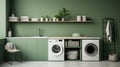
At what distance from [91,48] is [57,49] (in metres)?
Result: 1.18

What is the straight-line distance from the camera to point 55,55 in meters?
6.60

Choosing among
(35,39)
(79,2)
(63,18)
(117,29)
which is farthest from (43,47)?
(117,29)

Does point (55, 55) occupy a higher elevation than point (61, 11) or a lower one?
lower

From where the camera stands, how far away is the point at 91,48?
6.75m

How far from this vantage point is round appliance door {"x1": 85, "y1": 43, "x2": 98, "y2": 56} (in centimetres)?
664

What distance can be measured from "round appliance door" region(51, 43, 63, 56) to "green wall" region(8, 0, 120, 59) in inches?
29.8

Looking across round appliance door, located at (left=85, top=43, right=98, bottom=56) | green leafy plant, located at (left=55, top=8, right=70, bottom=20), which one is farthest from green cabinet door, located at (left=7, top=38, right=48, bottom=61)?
round appliance door, located at (left=85, top=43, right=98, bottom=56)

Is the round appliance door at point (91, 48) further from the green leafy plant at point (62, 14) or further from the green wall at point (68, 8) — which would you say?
the green leafy plant at point (62, 14)

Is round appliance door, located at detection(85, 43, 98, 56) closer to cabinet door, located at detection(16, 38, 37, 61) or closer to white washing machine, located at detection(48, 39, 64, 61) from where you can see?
white washing machine, located at detection(48, 39, 64, 61)

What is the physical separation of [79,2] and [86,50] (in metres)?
1.85

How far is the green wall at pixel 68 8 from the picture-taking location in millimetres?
7250

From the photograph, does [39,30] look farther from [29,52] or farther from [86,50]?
[86,50]

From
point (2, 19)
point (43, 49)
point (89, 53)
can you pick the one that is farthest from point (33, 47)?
point (89, 53)

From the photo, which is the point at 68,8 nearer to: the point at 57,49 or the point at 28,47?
the point at 57,49
